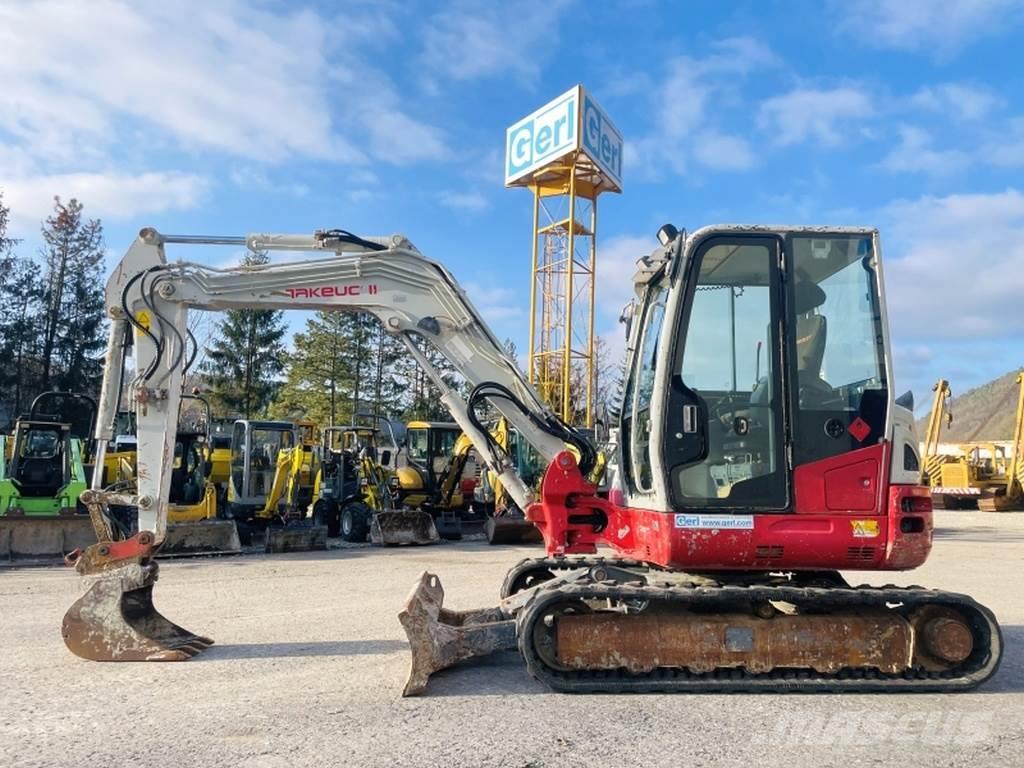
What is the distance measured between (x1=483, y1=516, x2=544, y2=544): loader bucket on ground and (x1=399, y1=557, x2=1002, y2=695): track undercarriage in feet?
36.1

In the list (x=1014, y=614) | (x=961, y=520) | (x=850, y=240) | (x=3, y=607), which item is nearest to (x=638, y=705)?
(x=850, y=240)

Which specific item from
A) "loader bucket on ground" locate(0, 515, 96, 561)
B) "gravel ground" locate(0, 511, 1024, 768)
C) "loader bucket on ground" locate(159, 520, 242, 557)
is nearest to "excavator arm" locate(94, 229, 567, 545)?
"gravel ground" locate(0, 511, 1024, 768)

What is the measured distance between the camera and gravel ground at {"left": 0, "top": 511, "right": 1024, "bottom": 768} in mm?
4418

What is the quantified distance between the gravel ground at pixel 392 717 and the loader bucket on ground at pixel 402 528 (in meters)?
8.36

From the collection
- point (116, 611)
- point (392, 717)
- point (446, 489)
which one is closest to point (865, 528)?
point (392, 717)

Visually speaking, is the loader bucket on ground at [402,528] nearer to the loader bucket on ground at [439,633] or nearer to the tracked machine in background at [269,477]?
the tracked machine in background at [269,477]

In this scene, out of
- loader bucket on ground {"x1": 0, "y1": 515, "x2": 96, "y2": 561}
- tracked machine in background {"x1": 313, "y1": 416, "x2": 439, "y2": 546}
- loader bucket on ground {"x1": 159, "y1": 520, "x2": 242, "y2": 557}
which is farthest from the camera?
tracked machine in background {"x1": 313, "y1": 416, "x2": 439, "y2": 546}

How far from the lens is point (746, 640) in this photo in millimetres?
5629

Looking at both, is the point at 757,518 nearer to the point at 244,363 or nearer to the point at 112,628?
the point at 112,628

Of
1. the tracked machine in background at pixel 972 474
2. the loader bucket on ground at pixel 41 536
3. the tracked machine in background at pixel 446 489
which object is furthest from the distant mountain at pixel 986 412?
the loader bucket on ground at pixel 41 536

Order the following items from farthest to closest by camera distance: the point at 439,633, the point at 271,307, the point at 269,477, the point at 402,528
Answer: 1. the point at 269,477
2. the point at 402,528
3. the point at 271,307
4. the point at 439,633

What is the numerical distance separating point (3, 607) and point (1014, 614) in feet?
35.2

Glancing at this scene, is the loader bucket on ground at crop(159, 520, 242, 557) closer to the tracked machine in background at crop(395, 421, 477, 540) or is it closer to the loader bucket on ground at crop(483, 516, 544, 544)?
the tracked machine in background at crop(395, 421, 477, 540)

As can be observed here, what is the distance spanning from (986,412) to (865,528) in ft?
304
